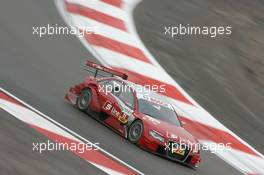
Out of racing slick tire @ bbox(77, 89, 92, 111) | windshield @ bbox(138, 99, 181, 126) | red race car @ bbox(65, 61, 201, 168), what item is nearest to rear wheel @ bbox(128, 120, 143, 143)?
red race car @ bbox(65, 61, 201, 168)

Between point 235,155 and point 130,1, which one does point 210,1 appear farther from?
point 235,155

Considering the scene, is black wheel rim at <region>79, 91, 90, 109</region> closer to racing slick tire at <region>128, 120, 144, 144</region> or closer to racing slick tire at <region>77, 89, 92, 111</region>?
racing slick tire at <region>77, 89, 92, 111</region>

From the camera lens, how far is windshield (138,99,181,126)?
1355 centimetres

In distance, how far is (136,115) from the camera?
1327cm

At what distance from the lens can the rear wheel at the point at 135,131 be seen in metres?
13.0

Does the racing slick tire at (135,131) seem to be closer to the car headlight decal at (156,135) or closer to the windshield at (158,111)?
the car headlight decal at (156,135)

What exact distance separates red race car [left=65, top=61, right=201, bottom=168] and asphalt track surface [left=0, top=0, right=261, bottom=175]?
18cm

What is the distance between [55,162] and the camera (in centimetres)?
1087

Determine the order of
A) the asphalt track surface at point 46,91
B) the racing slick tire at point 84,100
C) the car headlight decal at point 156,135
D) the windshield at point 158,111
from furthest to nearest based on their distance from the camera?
the racing slick tire at point 84,100 → the windshield at point 158,111 → the car headlight decal at point 156,135 → the asphalt track surface at point 46,91


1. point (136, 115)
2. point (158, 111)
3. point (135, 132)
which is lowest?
point (135, 132)

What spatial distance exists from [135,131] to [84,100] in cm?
154

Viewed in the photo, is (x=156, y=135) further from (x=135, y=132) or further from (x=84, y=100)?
(x=84, y=100)

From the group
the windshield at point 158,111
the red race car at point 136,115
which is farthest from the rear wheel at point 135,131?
the windshield at point 158,111

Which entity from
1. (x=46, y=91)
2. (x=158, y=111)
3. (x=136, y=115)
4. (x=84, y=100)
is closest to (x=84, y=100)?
(x=84, y=100)
